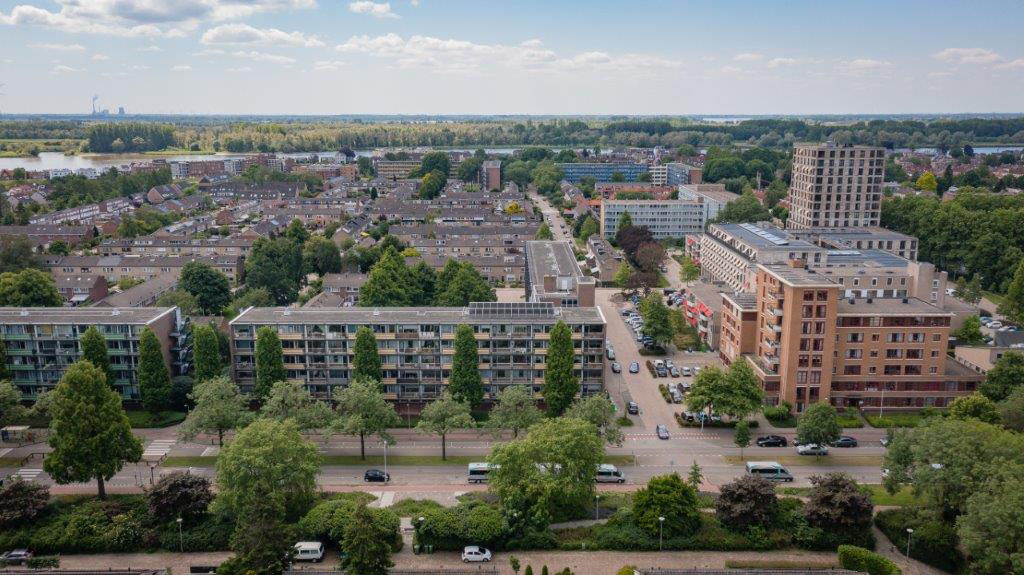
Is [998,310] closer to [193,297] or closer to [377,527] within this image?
[377,527]

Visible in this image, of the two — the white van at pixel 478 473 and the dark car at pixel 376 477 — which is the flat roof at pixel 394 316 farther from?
the dark car at pixel 376 477

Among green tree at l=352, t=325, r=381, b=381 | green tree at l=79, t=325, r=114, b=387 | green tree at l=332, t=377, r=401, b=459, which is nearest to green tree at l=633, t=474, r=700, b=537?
green tree at l=332, t=377, r=401, b=459

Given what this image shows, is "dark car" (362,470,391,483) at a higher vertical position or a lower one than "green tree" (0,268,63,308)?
lower

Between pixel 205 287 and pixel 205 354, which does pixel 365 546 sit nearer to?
pixel 205 354

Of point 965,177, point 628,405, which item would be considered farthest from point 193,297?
point 965,177

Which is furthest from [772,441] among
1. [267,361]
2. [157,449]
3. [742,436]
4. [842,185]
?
[842,185]

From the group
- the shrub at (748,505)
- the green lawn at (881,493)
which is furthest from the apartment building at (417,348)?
the shrub at (748,505)

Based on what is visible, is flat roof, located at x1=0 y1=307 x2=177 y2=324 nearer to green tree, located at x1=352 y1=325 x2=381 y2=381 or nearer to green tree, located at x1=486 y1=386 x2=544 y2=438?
green tree, located at x1=352 y1=325 x2=381 y2=381
